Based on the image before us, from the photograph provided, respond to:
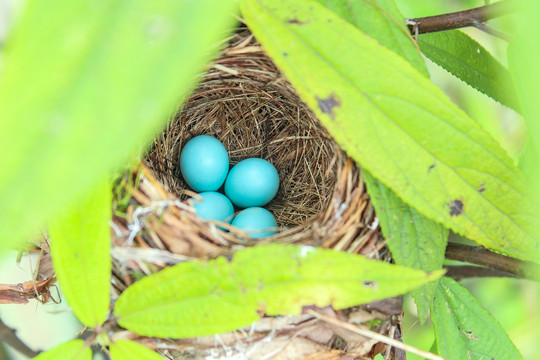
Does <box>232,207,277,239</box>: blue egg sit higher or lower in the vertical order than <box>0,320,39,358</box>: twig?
higher

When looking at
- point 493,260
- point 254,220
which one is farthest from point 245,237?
point 493,260

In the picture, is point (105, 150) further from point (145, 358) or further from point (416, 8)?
point (416, 8)

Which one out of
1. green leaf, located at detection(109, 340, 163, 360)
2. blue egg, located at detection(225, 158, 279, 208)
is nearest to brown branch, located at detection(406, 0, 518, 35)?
blue egg, located at detection(225, 158, 279, 208)

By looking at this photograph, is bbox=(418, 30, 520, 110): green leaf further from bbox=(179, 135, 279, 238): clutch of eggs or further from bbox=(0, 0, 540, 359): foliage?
bbox=(179, 135, 279, 238): clutch of eggs

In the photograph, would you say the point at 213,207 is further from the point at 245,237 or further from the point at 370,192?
the point at 370,192

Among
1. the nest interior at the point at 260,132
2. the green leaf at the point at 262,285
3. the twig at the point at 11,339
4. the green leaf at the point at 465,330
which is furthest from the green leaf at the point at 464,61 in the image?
the twig at the point at 11,339

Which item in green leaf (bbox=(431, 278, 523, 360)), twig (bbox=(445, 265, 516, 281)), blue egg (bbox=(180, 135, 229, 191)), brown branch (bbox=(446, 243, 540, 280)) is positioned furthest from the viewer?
blue egg (bbox=(180, 135, 229, 191))

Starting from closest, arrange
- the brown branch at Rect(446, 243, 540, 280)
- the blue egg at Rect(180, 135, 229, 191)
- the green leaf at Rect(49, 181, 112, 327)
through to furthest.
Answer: the green leaf at Rect(49, 181, 112, 327) < the brown branch at Rect(446, 243, 540, 280) < the blue egg at Rect(180, 135, 229, 191)

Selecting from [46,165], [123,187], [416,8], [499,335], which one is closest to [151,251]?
[123,187]
